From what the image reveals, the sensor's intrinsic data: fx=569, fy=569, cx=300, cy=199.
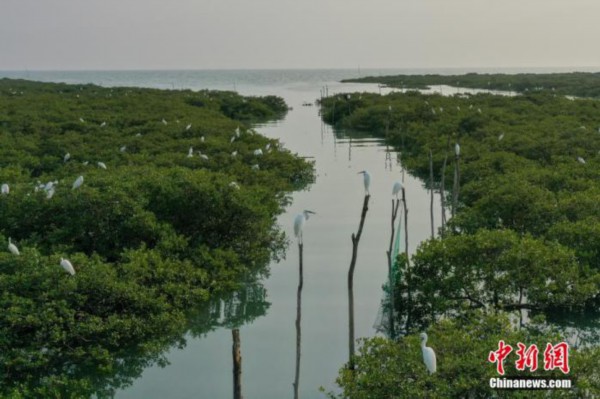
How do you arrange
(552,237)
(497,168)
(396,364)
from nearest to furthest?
(396,364) → (552,237) → (497,168)

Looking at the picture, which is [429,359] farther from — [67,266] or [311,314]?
[67,266]

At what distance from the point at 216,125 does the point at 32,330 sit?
20.4 meters

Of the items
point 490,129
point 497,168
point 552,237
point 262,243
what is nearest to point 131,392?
point 262,243

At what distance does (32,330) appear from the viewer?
8.29 m

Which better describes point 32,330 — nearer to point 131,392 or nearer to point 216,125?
point 131,392
